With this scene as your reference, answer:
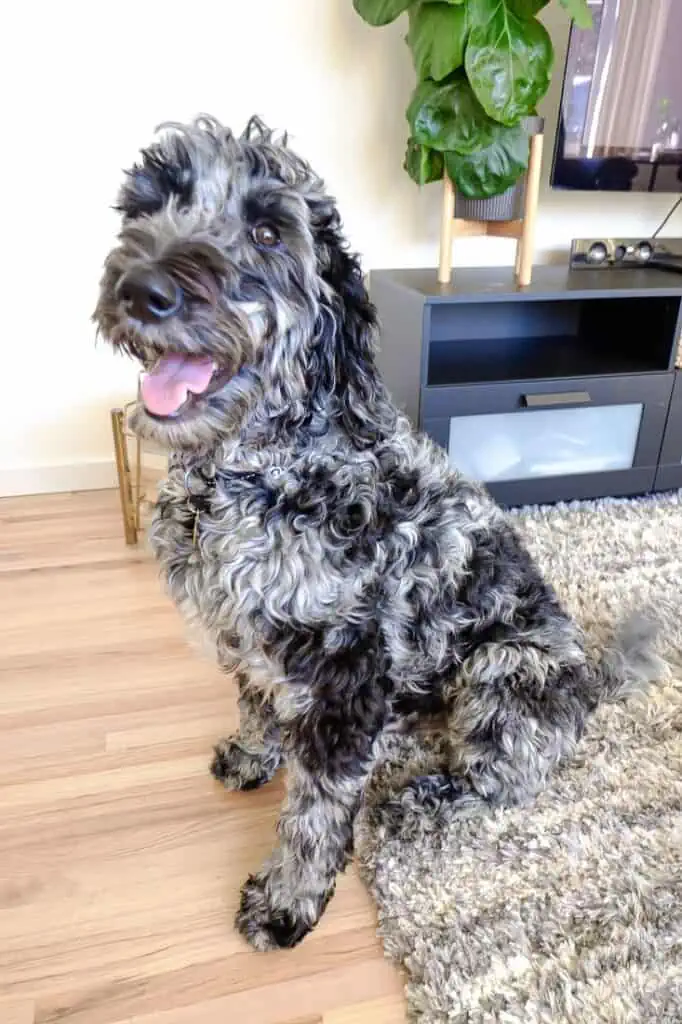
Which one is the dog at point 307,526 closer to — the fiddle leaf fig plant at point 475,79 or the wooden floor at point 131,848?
the wooden floor at point 131,848

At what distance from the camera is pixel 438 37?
6.84 feet

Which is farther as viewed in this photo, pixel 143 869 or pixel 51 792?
pixel 51 792

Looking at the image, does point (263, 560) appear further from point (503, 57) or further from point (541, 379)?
point (503, 57)

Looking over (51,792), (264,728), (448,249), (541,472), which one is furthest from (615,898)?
(448,249)

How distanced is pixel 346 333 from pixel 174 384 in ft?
0.90

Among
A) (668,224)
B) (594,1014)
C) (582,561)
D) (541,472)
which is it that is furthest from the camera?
(668,224)

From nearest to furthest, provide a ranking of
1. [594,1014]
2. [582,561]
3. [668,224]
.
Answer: [594,1014] < [582,561] < [668,224]

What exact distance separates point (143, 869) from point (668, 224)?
3.00 metres

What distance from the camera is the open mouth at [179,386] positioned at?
1042mm

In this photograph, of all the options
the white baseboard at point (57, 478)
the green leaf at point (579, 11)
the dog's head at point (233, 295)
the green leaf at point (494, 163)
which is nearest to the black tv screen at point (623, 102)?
the green leaf at point (579, 11)

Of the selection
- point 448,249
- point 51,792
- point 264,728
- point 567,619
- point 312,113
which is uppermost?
point 312,113

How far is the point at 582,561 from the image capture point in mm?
2316

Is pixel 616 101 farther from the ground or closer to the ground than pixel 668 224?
farther from the ground

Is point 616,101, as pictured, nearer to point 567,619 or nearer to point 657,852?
point 567,619
